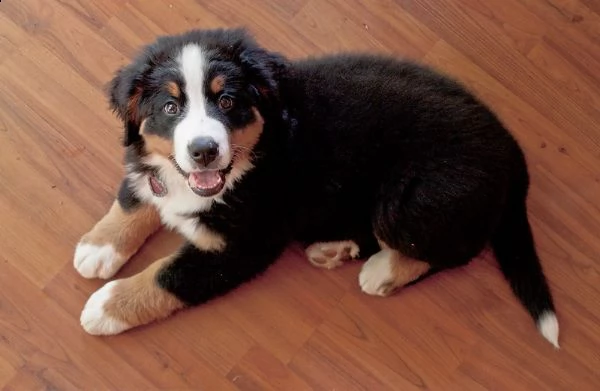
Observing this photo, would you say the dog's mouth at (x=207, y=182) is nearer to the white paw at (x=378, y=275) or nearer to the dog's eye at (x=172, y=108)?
the dog's eye at (x=172, y=108)

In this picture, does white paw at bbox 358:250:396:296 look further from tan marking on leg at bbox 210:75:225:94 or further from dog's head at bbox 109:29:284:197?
tan marking on leg at bbox 210:75:225:94

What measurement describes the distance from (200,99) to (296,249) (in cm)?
79

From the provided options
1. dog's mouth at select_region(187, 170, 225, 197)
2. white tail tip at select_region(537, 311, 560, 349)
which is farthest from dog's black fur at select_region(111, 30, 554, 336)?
white tail tip at select_region(537, 311, 560, 349)

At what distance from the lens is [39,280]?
2531 mm

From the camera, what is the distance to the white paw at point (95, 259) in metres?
2.48

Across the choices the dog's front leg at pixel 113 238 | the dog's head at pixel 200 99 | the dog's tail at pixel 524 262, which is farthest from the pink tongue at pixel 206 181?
the dog's tail at pixel 524 262

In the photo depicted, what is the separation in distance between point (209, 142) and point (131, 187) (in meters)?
0.56

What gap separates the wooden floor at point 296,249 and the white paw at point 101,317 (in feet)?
0.18

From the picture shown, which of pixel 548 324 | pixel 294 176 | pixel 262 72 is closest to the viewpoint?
pixel 262 72

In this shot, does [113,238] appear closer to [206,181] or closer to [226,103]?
[206,181]

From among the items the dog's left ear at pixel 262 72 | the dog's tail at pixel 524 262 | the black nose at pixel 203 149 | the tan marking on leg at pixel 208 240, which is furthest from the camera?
the dog's tail at pixel 524 262

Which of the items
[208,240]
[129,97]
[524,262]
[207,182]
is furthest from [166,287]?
[524,262]

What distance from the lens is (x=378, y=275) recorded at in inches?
99.9

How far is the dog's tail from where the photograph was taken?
248 centimetres
